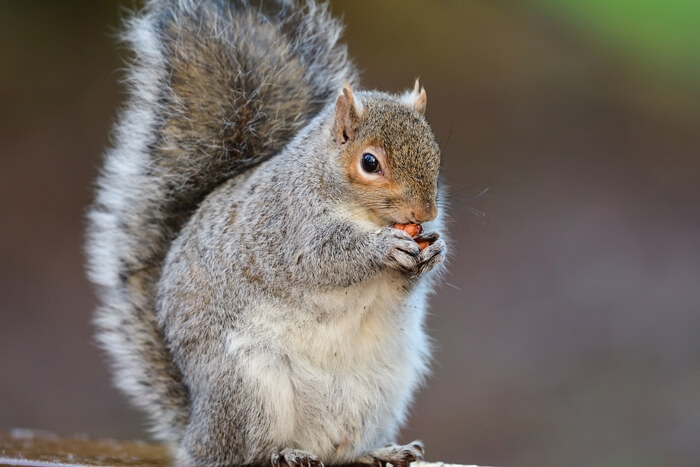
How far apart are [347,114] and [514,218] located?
2.62 m

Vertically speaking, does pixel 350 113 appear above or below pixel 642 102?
below

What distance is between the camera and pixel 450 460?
3.78 meters

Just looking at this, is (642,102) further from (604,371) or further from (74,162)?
(74,162)

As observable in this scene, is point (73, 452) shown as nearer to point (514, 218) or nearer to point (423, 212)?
point (423, 212)

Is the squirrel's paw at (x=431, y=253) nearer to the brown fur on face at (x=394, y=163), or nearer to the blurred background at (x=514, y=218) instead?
the brown fur on face at (x=394, y=163)

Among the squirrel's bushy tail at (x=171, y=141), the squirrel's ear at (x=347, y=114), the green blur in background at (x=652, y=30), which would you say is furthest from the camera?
the green blur in background at (x=652, y=30)

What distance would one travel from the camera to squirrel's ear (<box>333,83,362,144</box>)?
206 cm

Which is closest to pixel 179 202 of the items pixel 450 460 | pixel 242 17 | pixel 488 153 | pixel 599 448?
pixel 242 17

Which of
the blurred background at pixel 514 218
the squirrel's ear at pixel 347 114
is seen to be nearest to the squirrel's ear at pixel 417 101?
the squirrel's ear at pixel 347 114

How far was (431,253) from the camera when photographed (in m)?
1.99

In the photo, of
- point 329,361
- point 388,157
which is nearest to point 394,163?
point 388,157

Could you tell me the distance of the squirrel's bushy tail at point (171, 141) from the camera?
95.5 inches

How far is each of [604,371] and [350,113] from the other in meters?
2.43

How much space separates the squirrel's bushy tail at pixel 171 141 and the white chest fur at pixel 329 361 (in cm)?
39
